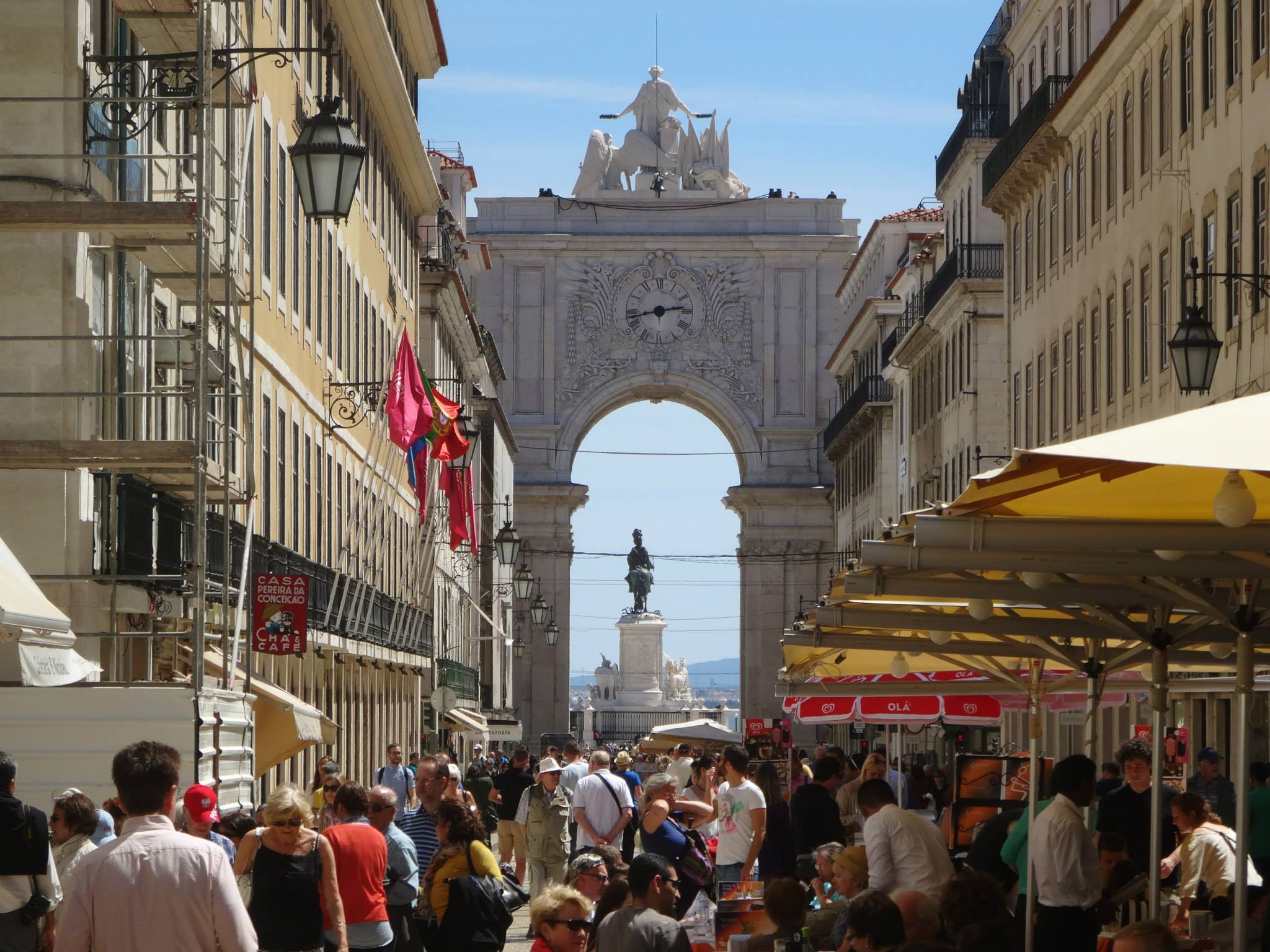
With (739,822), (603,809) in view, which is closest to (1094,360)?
(603,809)

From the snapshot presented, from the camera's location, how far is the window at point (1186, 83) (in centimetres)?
2997

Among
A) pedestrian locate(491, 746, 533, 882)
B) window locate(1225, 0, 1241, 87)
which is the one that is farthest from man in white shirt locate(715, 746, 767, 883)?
window locate(1225, 0, 1241, 87)

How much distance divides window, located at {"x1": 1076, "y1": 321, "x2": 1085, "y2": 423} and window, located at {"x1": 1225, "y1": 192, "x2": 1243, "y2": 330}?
941 cm

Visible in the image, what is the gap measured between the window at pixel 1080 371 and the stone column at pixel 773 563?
5158 centimetres

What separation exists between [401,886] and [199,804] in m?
2.17

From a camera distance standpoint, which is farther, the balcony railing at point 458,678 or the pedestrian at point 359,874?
the balcony railing at point 458,678

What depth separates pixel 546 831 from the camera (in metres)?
21.2

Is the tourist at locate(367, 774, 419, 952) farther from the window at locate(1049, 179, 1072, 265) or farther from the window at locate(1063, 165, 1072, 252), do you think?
the window at locate(1049, 179, 1072, 265)

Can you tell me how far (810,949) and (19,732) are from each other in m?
5.13

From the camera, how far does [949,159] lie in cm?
5491

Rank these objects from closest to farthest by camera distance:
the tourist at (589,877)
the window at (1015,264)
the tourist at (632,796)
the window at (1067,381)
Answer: the tourist at (589,877)
the tourist at (632,796)
the window at (1067,381)
the window at (1015,264)

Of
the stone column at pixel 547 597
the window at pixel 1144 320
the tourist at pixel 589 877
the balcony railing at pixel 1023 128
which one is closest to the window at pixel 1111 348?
the window at pixel 1144 320

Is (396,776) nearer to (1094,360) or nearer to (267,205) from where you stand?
(267,205)

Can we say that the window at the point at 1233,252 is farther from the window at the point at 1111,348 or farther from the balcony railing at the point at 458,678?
the balcony railing at the point at 458,678
